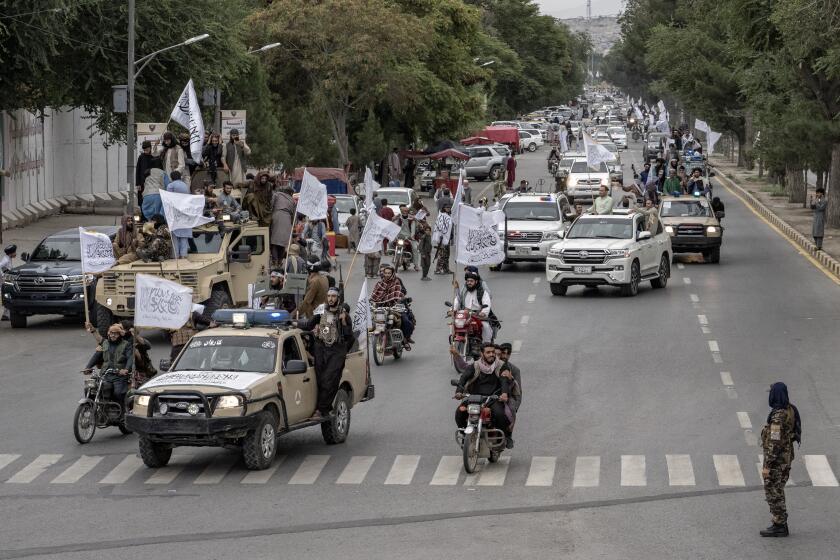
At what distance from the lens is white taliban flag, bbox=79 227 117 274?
84.4 ft

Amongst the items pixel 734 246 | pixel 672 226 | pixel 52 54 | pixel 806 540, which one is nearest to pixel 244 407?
pixel 806 540

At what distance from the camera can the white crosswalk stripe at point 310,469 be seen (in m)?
17.2

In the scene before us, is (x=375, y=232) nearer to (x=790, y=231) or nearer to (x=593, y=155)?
(x=593, y=155)

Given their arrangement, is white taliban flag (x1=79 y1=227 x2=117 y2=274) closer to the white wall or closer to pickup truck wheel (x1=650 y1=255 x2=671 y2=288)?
pickup truck wheel (x1=650 y1=255 x2=671 y2=288)

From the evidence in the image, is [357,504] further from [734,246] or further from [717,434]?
[734,246]

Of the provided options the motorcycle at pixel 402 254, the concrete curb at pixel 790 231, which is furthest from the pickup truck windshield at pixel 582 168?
the motorcycle at pixel 402 254

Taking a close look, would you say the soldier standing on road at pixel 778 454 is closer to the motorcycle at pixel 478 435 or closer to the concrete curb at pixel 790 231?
the motorcycle at pixel 478 435

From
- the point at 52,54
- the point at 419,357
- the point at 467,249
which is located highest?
the point at 52,54

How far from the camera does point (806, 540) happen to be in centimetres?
1420

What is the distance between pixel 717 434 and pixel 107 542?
27.2ft

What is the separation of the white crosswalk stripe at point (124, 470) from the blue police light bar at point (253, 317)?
187 cm

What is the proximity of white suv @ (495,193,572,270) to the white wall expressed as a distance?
54.6 feet

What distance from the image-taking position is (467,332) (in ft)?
77.0

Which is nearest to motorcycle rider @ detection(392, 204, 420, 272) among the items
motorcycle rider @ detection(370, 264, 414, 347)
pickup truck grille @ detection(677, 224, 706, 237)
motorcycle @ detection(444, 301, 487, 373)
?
pickup truck grille @ detection(677, 224, 706, 237)
